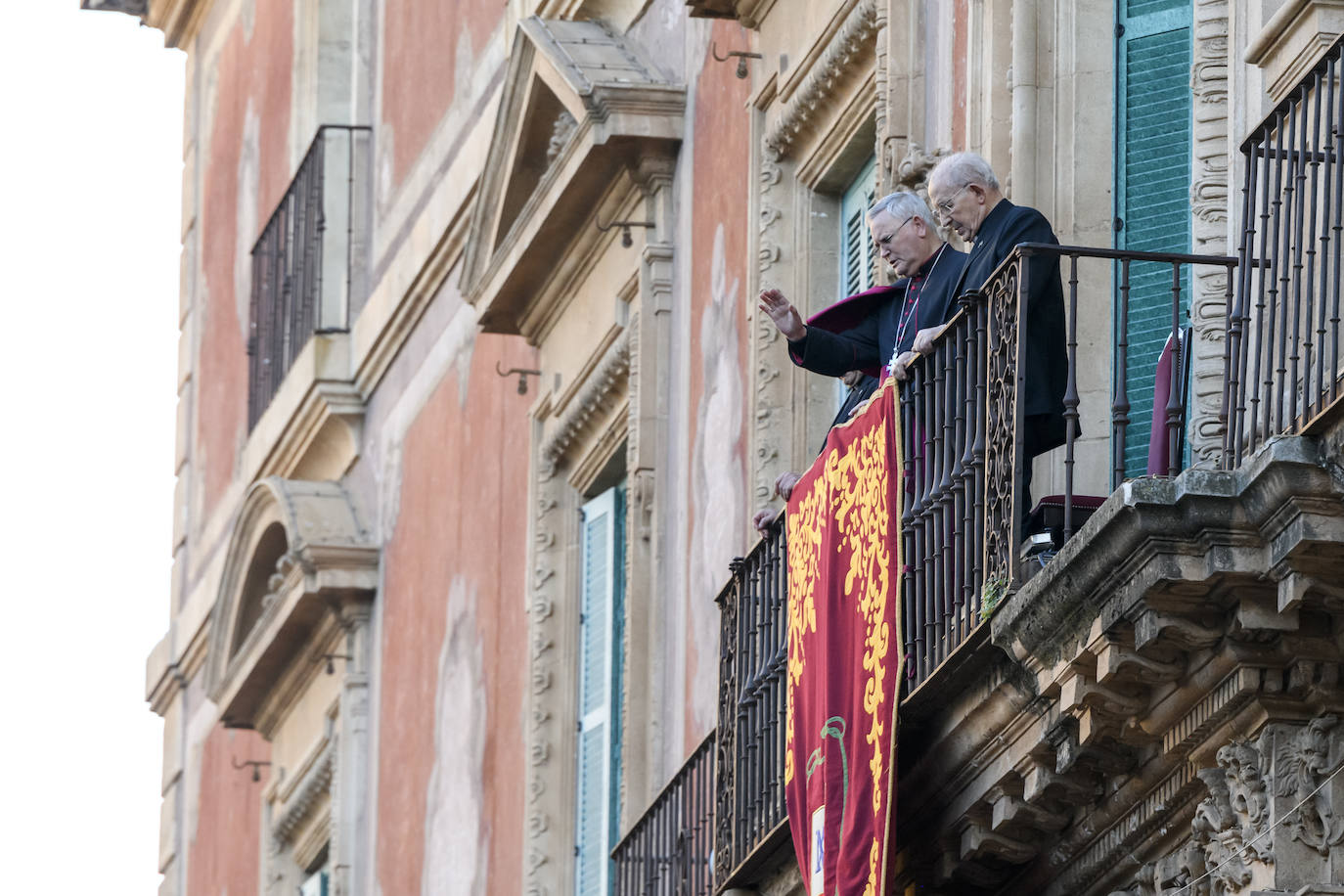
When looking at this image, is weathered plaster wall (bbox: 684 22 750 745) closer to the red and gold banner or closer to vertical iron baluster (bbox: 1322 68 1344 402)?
the red and gold banner

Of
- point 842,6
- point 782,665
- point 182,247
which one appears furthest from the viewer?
point 182,247

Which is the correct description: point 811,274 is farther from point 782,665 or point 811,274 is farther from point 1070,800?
point 1070,800

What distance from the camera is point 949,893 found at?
941 cm

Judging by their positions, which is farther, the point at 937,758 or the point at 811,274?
the point at 811,274

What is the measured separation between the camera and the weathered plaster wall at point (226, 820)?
22.2 meters

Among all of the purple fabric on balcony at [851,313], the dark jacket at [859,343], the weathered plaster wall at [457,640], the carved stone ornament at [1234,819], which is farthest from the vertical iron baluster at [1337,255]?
the weathered plaster wall at [457,640]

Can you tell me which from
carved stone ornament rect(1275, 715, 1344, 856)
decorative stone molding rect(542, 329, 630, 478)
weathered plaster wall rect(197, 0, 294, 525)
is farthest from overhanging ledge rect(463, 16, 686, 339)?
carved stone ornament rect(1275, 715, 1344, 856)

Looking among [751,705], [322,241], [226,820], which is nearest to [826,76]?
[751,705]

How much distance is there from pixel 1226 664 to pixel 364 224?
13.1m

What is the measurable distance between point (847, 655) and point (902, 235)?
1135mm

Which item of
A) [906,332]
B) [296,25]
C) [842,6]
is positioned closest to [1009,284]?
[906,332]

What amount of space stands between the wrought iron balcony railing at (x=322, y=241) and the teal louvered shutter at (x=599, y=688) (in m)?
4.92

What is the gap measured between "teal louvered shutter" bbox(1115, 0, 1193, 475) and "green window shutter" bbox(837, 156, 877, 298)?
188 centimetres

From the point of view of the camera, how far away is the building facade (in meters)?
7.99
